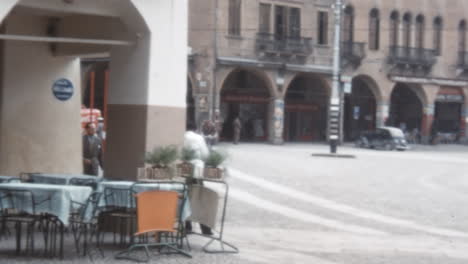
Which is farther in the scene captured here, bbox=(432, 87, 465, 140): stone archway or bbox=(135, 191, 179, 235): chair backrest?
bbox=(432, 87, 465, 140): stone archway

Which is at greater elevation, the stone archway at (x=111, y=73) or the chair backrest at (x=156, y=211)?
the stone archway at (x=111, y=73)

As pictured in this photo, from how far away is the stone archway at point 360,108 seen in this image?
53406 millimetres

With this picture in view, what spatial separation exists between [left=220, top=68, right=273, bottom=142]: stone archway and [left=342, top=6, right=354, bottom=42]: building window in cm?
574

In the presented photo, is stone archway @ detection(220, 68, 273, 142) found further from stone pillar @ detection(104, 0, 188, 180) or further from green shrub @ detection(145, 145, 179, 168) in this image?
green shrub @ detection(145, 145, 179, 168)

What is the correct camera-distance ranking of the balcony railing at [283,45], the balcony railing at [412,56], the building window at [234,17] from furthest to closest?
the balcony railing at [412,56], the balcony railing at [283,45], the building window at [234,17]

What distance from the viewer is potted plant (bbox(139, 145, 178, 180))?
11.8m

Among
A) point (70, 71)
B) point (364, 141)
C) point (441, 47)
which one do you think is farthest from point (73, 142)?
point (441, 47)

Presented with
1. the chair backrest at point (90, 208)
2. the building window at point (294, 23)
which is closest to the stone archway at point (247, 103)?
the building window at point (294, 23)

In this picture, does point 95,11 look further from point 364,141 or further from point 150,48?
point 364,141

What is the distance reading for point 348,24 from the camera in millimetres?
50531

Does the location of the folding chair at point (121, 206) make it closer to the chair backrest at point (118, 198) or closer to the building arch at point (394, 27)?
the chair backrest at point (118, 198)

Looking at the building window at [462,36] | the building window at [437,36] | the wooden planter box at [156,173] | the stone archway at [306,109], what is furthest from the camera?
the building window at [462,36]

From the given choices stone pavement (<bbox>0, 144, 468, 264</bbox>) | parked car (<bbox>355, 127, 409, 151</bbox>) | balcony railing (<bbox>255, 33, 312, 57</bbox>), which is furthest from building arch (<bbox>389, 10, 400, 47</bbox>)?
stone pavement (<bbox>0, 144, 468, 264</bbox>)

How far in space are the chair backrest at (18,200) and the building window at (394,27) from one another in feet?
146
